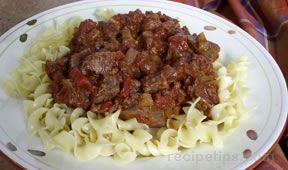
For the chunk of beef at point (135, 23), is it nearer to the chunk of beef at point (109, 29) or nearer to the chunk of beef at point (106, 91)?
the chunk of beef at point (109, 29)

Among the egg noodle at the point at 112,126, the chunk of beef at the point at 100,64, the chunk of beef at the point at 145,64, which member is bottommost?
the egg noodle at the point at 112,126

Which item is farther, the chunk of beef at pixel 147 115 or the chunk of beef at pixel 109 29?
the chunk of beef at pixel 109 29

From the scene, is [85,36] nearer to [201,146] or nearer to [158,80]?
[158,80]

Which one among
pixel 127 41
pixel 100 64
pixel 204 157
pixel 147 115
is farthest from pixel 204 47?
pixel 204 157

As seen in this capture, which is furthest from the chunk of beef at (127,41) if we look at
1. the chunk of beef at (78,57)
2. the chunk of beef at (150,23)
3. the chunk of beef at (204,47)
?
the chunk of beef at (204,47)

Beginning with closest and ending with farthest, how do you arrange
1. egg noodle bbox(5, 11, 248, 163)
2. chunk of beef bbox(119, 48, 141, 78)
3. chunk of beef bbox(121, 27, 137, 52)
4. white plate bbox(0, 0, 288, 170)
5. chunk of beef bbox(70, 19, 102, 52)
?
1. white plate bbox(0, 0, 288, 170)
2. egg noodle bbox(5, 11, 248, 163)
3. chunk of beef bbox(119, 48, 141, 78)
4. chunk of beef bbox(121, 27, 137, 52)
5. chunk of beef bbox(70, 19, 102, 52)

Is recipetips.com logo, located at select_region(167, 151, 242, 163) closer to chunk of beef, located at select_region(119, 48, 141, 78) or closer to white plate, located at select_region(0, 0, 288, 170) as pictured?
white plate, located at select_region(0, 0, 288, 170)

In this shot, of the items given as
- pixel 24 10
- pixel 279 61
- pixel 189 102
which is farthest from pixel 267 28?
Answer: pixel 24 10

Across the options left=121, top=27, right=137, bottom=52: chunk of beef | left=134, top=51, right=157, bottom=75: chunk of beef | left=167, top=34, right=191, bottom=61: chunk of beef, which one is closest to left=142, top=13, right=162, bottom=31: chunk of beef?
left=121, top=27, right=137, bottom=52: chunk of beef
